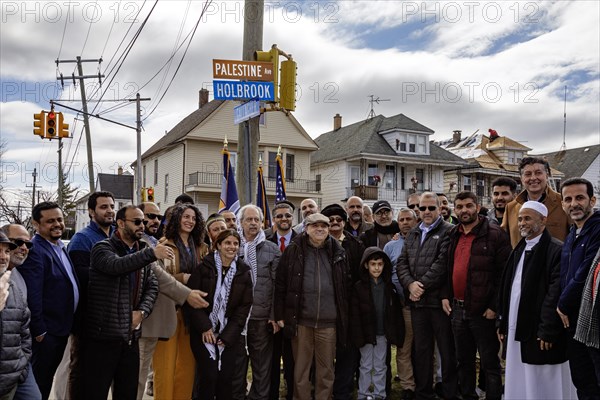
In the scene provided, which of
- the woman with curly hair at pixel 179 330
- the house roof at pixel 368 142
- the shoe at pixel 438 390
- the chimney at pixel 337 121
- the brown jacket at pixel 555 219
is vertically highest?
the chimney at pixel 337 121

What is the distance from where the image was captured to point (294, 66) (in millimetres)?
8320

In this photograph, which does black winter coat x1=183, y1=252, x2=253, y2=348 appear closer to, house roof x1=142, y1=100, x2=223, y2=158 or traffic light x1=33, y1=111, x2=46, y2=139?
traffic light x1=33, y1=111, x2=46, y2=139

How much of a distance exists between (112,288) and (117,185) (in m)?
55.2

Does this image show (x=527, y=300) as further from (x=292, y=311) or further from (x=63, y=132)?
(x=63, y=132)

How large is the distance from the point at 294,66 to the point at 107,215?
12.7ft

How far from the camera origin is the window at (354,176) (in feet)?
119

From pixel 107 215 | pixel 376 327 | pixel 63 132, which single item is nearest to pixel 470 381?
pixel 376 327

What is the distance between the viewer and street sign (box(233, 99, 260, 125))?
7.71 m

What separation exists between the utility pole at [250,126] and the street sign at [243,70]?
37 centimetres

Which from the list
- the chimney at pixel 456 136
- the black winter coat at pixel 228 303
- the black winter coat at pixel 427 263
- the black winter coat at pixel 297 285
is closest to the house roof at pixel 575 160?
the chimney at pixel 456 136

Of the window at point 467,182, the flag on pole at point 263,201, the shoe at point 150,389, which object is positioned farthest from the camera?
the window at point 467,182

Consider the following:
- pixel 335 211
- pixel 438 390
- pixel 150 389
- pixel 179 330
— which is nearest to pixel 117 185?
pixel 150 389

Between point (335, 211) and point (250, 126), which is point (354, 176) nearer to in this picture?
point (250, 126)

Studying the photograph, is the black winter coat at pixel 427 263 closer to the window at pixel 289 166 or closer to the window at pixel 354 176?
the window at pixel 289 166
